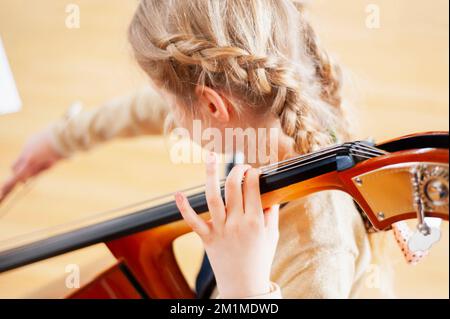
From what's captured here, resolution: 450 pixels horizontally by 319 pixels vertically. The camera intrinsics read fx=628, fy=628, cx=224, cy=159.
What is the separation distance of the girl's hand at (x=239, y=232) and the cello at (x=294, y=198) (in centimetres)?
2

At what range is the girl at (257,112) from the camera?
1.83ft

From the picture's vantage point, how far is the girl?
1.83 feet

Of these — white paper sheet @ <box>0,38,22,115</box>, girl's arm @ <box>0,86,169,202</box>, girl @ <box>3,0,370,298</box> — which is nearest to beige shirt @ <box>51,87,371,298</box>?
girl @ <box>3,0,370,298</box>

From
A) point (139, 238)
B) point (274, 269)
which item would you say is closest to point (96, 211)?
point (139, 238)

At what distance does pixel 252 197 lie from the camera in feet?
1.81

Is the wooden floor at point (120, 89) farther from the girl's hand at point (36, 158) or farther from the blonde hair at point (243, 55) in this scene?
the blonde hair at point (243, 55)

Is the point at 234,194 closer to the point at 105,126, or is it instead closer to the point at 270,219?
the point at 270,219

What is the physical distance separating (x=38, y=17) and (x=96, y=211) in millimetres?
471

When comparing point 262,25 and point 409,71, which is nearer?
point 262,25

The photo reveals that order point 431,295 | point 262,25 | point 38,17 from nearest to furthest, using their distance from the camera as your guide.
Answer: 1. point 262,25
2. point 431,295
3. point 38,17

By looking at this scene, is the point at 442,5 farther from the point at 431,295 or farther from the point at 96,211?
the point at 96,211

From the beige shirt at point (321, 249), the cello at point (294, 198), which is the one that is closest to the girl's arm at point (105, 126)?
the cello at point (294, 198)

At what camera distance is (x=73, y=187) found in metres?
1.35

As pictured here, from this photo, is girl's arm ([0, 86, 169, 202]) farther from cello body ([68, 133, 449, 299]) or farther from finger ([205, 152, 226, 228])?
finger ([205, 152, 226, 228])
